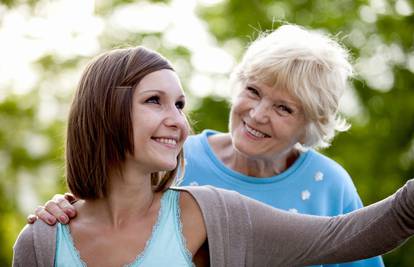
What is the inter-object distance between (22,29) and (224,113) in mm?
4314

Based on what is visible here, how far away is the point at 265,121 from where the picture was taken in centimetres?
322

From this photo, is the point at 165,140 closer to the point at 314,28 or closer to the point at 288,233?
A: the point at 288,233

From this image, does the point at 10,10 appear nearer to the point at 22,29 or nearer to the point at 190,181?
the point at 22,29

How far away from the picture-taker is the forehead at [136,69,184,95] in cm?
233

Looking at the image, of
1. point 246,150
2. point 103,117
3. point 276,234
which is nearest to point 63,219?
point 103,117

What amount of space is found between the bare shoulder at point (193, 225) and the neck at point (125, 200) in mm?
105

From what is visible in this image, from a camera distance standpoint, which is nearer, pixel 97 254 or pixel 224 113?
pixel 97 254

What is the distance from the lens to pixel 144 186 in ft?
A: 7.98

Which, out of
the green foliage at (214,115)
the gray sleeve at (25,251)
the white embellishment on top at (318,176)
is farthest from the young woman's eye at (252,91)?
the green foliage at (214,115)

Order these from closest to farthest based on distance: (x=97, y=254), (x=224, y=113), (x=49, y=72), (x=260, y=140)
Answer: (x=97, y=254) → (x=260, y=140) → (x=224, y=113) → (x=49, y=72)

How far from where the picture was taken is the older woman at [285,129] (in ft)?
10.6

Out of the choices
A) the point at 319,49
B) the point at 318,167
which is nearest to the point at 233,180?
the point at 318,167

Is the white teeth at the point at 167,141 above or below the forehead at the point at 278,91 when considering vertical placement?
above

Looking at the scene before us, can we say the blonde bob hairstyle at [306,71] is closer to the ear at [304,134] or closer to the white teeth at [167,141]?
the ear at [304,134]
